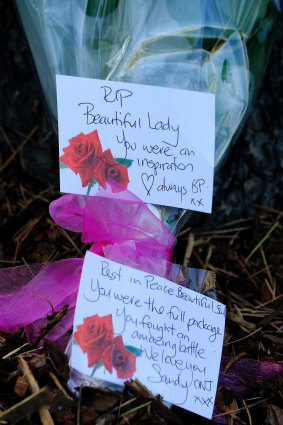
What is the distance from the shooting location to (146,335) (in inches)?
27.4

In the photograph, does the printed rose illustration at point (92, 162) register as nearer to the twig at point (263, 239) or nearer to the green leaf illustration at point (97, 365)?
the green leaf illustration at point (97, 365)

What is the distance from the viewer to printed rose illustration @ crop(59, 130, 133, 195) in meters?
0.76

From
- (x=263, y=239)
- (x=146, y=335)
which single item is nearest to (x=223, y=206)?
(x=263, y=239)

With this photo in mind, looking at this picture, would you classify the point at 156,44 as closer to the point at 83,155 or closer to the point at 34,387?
the point at 83,155

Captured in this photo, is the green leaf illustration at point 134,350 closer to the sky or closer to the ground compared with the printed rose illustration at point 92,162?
closer to the ground

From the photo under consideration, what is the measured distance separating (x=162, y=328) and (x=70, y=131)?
364mm

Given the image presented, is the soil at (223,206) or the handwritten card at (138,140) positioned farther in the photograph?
the soil at (223,206)

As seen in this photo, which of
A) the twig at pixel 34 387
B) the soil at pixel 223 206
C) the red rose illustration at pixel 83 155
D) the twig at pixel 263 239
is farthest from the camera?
the twig at pixel 263 239

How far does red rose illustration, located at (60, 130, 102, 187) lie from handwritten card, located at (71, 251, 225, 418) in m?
0.14

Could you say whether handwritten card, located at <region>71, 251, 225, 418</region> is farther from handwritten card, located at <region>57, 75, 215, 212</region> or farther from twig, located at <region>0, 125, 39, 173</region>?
twig, located at <region>0, 125, 39, 173</region>

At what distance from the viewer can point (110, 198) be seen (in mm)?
753

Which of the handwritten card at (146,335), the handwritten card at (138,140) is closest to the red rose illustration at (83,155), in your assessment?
the handwritten card at (138,140)

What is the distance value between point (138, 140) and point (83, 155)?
10cm

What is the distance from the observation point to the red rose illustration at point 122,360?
0.67 meters
